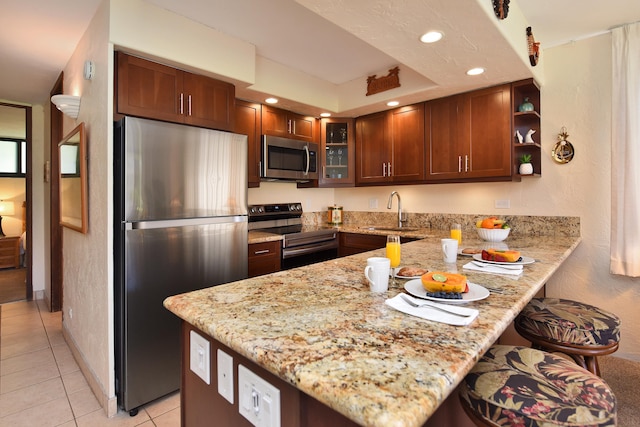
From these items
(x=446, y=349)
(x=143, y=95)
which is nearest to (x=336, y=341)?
(x=446, y=349)

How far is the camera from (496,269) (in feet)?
4.57

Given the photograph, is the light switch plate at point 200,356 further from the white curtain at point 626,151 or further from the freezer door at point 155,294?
the white curtain at point 626,151

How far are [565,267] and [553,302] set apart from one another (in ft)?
4.51

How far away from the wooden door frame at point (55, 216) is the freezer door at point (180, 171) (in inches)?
84.2

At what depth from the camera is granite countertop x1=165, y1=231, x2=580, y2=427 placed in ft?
1.71

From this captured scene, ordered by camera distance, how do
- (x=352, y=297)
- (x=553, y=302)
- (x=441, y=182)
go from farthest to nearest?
(x=441, y=182) → (x=553, y=302) → (x=352, y=297)

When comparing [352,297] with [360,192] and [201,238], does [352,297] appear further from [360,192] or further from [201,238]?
[360,192]

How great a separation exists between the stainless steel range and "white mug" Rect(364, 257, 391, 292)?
72.1 inches

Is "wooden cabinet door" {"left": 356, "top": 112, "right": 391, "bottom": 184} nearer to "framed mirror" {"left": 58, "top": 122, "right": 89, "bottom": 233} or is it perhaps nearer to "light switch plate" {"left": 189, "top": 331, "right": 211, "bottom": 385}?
"framed mirror" {"left": 58, "top": 122, "right": 89, "bottom": 233}

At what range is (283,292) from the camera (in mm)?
1101

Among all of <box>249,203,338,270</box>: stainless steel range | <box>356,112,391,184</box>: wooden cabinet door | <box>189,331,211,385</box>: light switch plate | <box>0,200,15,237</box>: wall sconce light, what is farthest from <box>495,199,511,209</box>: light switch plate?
<box>0,200,15,237</box>: wall sconce light

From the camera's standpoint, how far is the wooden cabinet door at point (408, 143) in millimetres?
3180

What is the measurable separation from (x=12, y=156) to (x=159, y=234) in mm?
5703

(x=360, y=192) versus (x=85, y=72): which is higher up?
(x=85, y=72)
